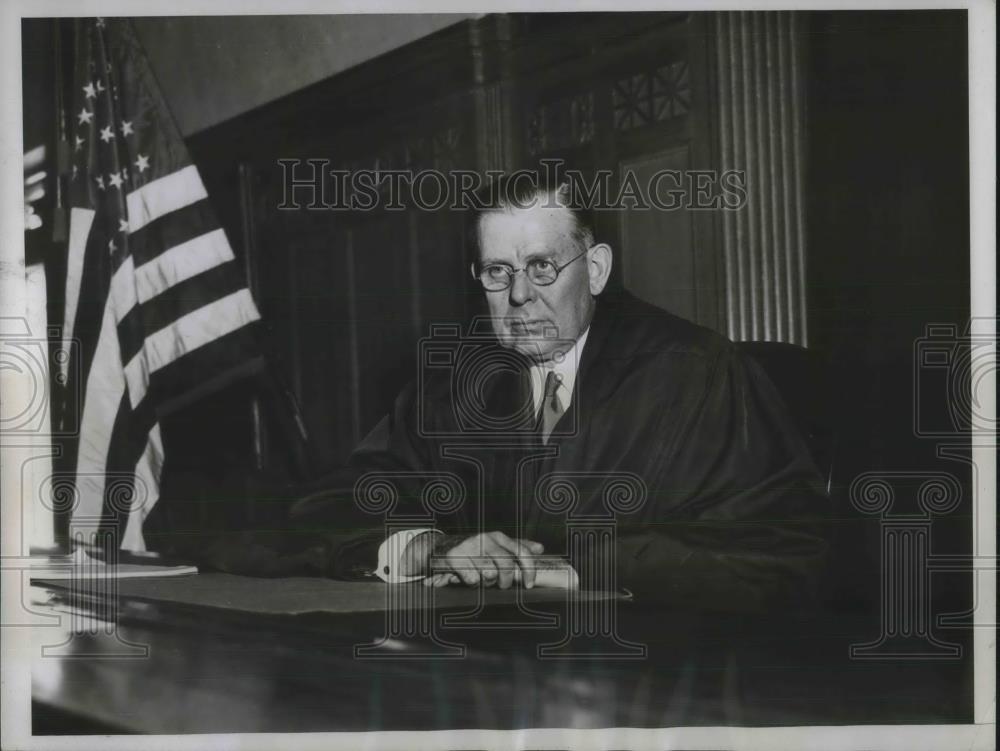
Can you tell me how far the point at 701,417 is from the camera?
5309 mm

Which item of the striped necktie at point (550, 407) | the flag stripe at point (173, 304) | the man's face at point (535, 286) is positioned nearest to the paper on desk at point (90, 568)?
the flag stripe at point (173, 304)

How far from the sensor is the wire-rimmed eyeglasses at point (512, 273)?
5.29 metres

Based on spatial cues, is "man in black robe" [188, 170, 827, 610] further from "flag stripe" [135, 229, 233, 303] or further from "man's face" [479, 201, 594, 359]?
"flag stripe" [135, 229, 233, 303]

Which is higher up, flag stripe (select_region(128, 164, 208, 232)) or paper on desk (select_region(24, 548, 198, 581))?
flag stripe (select_region(128, 164, 208, 232))

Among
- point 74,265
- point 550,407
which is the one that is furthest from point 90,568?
point 550,407

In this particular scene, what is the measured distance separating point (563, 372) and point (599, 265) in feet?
1.75

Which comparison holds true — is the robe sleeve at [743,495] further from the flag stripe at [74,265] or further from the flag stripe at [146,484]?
the flag stripe at [74,265]

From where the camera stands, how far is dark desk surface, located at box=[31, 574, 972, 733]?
5285 mm

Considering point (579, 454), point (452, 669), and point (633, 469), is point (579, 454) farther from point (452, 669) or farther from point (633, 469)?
point (452, 669)

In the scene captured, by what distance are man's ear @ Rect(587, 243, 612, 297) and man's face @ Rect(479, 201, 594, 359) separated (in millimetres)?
25

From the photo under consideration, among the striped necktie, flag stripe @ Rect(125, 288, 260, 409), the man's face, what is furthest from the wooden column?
flag stripe @ Rect(125, 288, 260, 409)

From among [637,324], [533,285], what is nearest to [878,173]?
[637,324]

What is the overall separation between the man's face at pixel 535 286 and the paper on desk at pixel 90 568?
1.95m

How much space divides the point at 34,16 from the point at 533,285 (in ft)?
8.86
